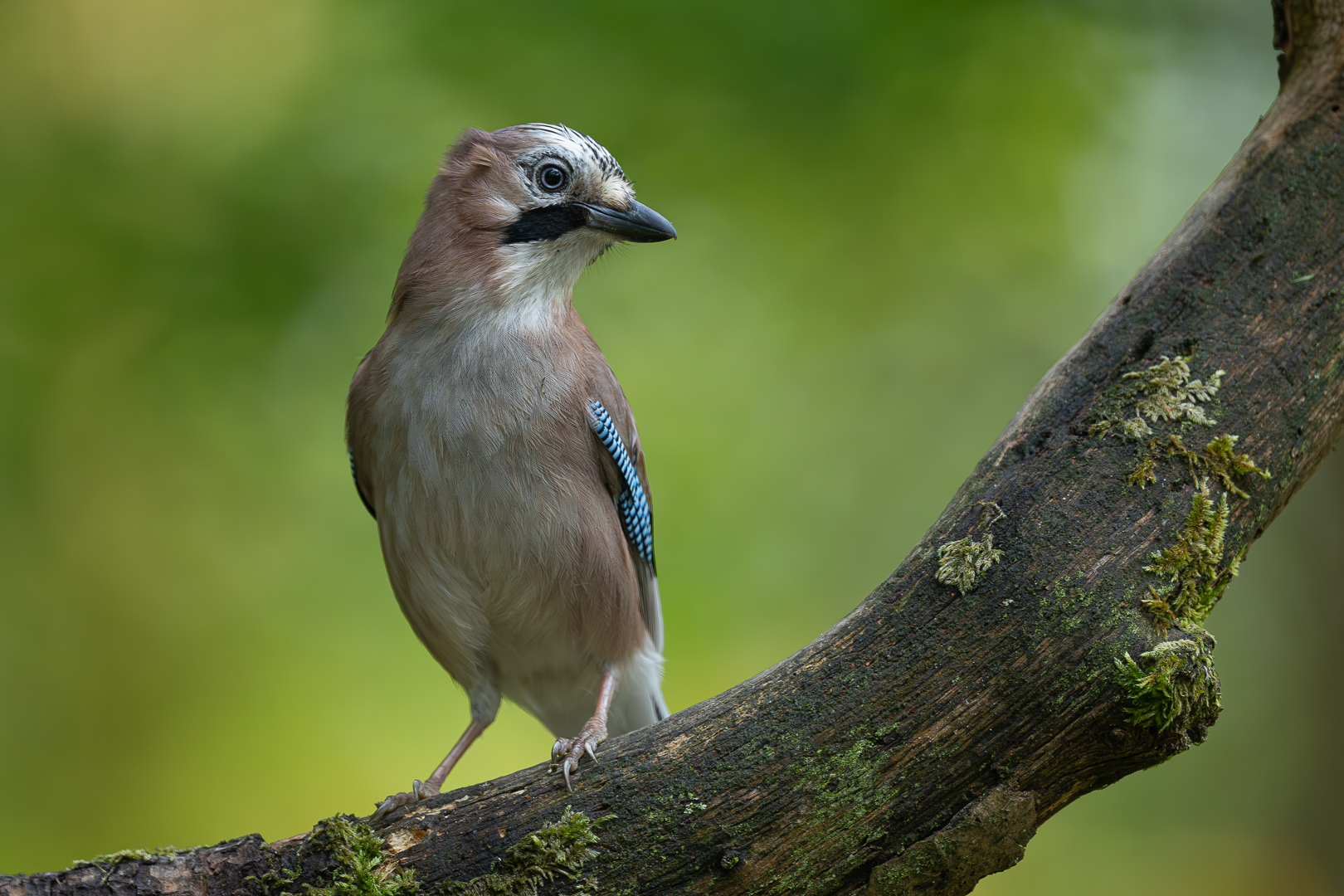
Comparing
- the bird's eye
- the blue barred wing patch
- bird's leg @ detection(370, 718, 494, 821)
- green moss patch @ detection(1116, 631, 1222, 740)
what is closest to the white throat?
the bird's eye

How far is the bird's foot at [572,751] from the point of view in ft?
10.5

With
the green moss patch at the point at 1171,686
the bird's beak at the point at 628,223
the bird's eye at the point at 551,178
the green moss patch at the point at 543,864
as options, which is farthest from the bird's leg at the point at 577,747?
the bird's eye at the point at 551,178

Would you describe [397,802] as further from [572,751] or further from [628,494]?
[628,494]

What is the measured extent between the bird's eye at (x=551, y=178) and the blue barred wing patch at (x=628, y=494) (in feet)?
3.30

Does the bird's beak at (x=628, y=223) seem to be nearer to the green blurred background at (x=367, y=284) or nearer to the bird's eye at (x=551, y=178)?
the bird's eye at (x=551, y=178)

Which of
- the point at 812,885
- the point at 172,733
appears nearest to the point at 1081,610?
the point at 812,885

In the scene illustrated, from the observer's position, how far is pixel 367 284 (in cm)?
651

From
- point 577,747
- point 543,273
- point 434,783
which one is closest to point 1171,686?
point 577,747

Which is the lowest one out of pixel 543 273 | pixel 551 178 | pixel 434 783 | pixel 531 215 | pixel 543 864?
pixel 543 864

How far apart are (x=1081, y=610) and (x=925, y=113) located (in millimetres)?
4581

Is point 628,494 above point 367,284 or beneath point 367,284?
beneath

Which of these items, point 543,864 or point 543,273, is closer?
point 543,864

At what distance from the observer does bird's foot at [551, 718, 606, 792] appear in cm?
320

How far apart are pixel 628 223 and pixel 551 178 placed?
0.40 metres
